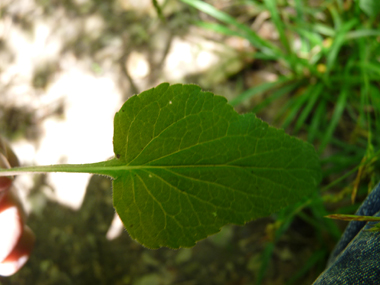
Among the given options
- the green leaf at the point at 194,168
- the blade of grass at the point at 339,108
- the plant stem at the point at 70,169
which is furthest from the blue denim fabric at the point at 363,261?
the blade of grass at the point at 339,108

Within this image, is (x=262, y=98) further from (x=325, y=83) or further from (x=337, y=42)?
(x=337, y=42)

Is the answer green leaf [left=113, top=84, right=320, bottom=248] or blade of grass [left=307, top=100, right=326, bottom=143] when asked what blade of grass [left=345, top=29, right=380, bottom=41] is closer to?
blade of grass [left=307, top=100, right=326, bottom=143]

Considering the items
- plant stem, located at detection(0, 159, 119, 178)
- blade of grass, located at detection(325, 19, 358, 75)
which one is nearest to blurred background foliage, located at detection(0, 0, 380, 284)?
blade of grass, located at detection(325, 19, 358, 75)

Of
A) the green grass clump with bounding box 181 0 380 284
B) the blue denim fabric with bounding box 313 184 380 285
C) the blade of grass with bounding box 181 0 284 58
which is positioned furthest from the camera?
the blade of grass with bounding box 181 0 284 58

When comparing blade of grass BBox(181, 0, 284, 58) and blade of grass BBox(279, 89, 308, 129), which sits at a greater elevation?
blade of grass BBox(181, 0, 284, 58)

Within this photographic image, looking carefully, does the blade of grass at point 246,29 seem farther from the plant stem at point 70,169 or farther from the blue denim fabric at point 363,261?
the plant stem at point 70,169

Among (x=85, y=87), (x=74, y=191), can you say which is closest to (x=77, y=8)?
(x=85, y=87)

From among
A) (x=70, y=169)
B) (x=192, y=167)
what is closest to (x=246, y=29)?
(x=192, y=167)

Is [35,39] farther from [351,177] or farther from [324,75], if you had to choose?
[351,177]
